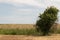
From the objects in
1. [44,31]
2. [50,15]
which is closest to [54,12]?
[50,15]

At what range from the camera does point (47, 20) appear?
48844 mm

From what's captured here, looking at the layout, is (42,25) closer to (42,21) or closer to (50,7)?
(42,21)

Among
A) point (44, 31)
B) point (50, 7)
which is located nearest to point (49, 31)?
point (44, 31)

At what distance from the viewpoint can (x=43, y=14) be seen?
164 ft

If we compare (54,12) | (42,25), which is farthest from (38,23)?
(54,12)

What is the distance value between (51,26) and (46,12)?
3064mm

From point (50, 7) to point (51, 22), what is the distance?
11.1 ft

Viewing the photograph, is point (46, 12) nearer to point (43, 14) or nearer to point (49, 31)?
point (43, 14)

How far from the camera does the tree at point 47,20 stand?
1927 inches

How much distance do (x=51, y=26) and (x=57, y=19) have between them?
6.06ft

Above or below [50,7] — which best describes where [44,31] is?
below

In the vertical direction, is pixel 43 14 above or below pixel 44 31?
above

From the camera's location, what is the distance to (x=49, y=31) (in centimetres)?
5025

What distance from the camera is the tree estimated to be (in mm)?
48938
